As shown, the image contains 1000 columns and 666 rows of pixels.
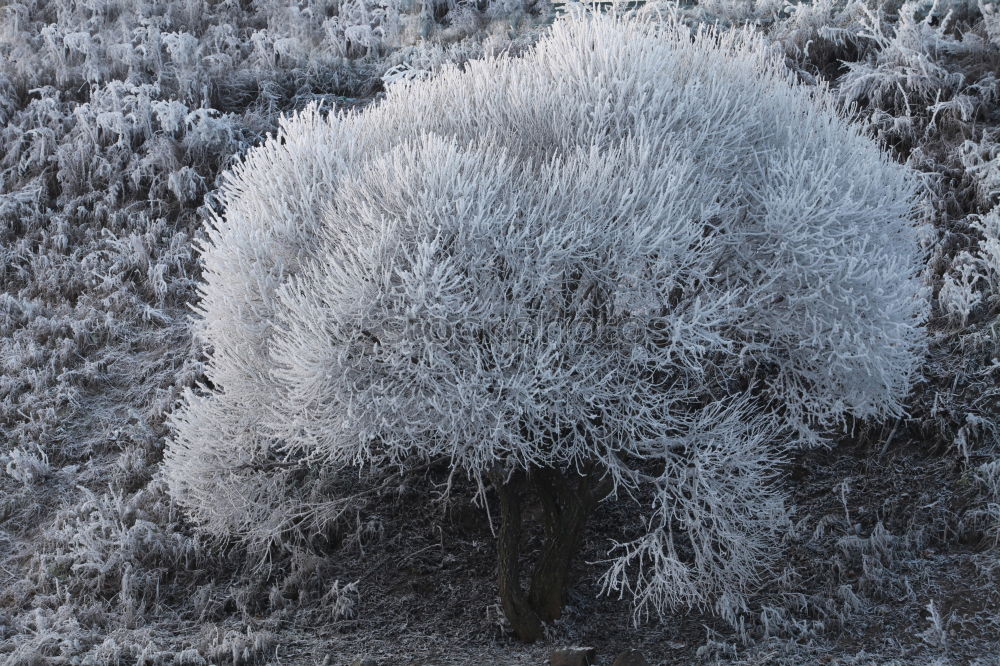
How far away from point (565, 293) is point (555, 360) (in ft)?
2.36

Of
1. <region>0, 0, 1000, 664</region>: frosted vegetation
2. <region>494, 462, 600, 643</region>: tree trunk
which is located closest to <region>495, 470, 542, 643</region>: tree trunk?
<region>494, 462, 600, 643</region>: tree trunk

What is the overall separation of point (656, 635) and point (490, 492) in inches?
130

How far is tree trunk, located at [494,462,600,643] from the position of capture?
915cm

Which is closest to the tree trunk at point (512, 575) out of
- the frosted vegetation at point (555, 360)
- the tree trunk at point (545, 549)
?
the tree trunk at point (545, 549)

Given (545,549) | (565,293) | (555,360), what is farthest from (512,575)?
(565,293)

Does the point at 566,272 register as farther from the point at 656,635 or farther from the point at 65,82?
the point at 65,82

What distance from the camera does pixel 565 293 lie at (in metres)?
8.28

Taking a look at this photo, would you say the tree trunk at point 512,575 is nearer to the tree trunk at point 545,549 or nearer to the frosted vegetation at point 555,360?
the tree trunk at point 545,549

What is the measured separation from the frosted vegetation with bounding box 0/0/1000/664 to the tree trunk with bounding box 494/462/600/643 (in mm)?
96

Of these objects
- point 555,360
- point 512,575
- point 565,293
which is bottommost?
point 512,575

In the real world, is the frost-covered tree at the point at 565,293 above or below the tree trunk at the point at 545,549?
above

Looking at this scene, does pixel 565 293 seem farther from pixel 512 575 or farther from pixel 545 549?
pixel 512 575

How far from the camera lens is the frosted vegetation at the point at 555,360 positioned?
25.4 ft

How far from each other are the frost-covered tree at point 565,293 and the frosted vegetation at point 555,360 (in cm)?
4
